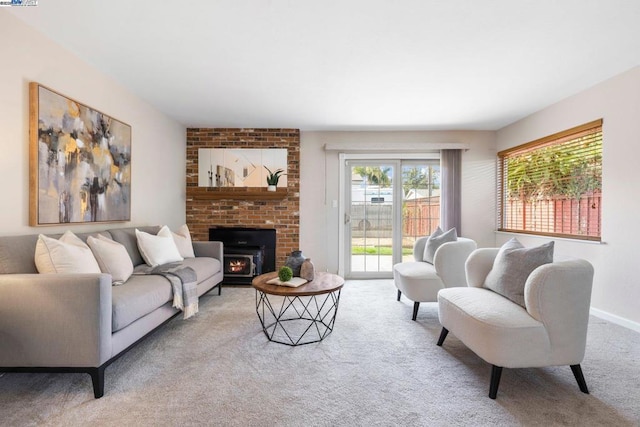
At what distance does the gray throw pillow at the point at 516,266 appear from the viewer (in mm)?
2020

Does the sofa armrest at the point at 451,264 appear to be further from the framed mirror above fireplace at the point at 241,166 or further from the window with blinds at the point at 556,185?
the framed mirror above fireplace at the point at 241,166

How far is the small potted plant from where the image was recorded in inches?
188

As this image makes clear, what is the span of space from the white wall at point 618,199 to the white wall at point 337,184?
1533 mm

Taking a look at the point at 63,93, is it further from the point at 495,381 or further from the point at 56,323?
the point at 495,381

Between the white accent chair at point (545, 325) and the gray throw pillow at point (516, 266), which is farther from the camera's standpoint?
the gray throw pillow at point (516, 266)

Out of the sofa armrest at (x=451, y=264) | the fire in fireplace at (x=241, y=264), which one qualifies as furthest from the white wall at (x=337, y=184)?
the sofa armrest at (x=451, y=264)

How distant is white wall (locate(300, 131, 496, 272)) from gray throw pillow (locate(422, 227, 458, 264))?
66.0 inches

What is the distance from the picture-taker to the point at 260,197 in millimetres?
4914

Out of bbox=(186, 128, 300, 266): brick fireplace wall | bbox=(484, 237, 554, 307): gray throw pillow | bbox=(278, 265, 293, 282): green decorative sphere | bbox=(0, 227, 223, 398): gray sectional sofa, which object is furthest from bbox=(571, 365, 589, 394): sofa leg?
bbox=(186, 128, 300, 266): brick fireplace wall

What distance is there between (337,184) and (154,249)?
279cm

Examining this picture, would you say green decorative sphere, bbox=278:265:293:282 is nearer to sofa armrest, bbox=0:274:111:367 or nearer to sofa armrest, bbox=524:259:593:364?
sofa armrest, bbox=0:274:111:367

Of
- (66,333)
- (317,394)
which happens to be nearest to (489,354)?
(317,394)

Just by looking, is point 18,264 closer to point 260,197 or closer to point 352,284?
point 260,197

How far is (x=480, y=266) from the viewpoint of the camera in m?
2.50
